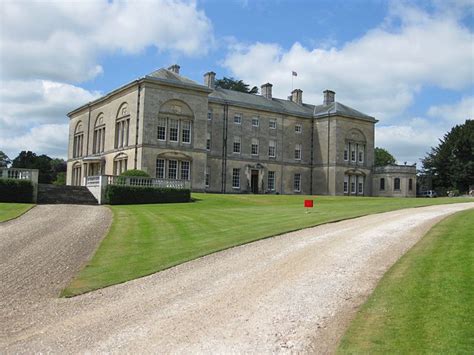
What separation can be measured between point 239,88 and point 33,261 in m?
76.4

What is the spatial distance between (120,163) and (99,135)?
718 cm

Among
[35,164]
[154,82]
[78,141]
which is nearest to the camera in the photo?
[154,82]

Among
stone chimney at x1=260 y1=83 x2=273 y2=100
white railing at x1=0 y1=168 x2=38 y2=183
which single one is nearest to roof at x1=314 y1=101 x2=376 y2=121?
stone chimney at x1=260 y1=83 x2=273 y2=100

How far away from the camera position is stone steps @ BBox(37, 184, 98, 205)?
3081 centimetres

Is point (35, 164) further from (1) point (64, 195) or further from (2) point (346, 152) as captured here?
(1) point (64, 195)

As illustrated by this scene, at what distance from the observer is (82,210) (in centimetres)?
2423

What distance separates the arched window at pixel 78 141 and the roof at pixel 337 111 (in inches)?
1146

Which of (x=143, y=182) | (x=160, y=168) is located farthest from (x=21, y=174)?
(x=160, y=168)

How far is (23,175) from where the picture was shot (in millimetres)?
30422

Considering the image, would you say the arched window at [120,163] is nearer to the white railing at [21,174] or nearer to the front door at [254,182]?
the front door at [254,182]

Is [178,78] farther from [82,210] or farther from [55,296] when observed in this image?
[55,296]

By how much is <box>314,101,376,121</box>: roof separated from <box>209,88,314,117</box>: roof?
1.10 m

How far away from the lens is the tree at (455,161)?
2557 inches

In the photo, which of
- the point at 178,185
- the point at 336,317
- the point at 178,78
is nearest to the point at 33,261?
the point at 336,317
